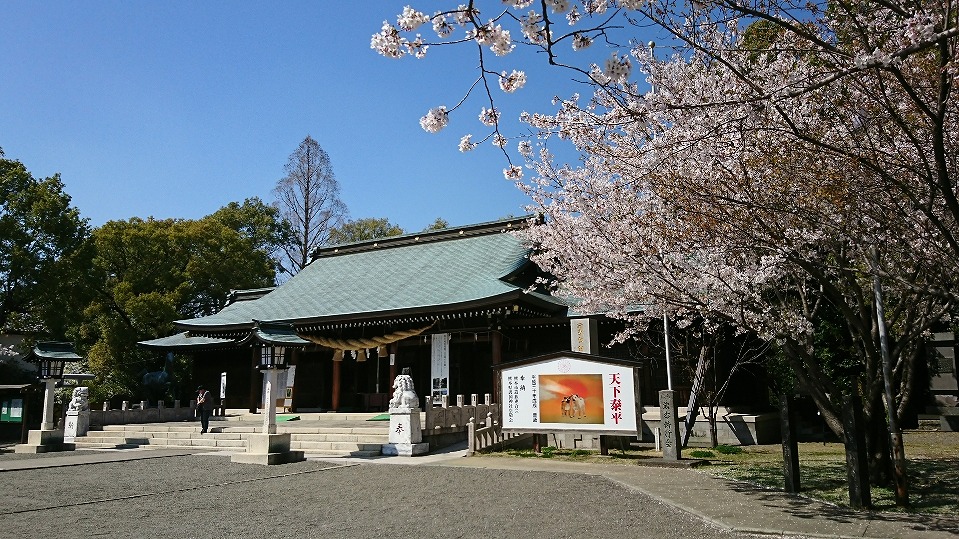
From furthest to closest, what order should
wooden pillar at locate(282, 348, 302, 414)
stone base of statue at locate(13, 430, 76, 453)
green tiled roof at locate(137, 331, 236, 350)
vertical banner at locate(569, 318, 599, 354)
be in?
green tiled roof at locate(137, 331, 236, 350), wooden pillar at locate(282, 348, 302, 414), stone base of statue at locate(13, 430, 76, 453), vertical banner at locate(569, 318, 599, 354)

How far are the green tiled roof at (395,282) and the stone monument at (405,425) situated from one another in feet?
16.4

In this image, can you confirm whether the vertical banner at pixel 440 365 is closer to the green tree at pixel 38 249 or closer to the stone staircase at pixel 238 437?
the stone staircase at pixel 238 437

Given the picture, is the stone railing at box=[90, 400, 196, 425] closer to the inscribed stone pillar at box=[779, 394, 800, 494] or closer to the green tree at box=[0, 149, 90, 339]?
the green tree at box=[0, 149, 90, 339]

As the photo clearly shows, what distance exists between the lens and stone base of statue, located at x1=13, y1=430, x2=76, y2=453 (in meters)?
17.8

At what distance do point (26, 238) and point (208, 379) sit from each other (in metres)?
10.1

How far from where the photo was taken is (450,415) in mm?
17047

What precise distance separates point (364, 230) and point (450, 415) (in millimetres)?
33329

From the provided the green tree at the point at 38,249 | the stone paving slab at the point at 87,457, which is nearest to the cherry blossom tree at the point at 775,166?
the stone paving slab at the point at 87,457

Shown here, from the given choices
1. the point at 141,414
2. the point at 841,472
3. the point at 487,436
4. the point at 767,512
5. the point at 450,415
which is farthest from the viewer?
the point at 141,414

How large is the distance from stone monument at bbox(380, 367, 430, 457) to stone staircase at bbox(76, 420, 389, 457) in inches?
21.3

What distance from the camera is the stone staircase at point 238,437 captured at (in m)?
16.6

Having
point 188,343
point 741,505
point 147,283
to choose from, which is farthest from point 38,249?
point 741,505

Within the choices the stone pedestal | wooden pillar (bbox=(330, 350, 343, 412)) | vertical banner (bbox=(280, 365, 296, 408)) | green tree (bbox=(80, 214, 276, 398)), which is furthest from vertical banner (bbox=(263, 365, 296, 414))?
the stone pedestal

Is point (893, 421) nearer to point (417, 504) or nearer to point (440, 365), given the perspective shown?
point (417, 504)
